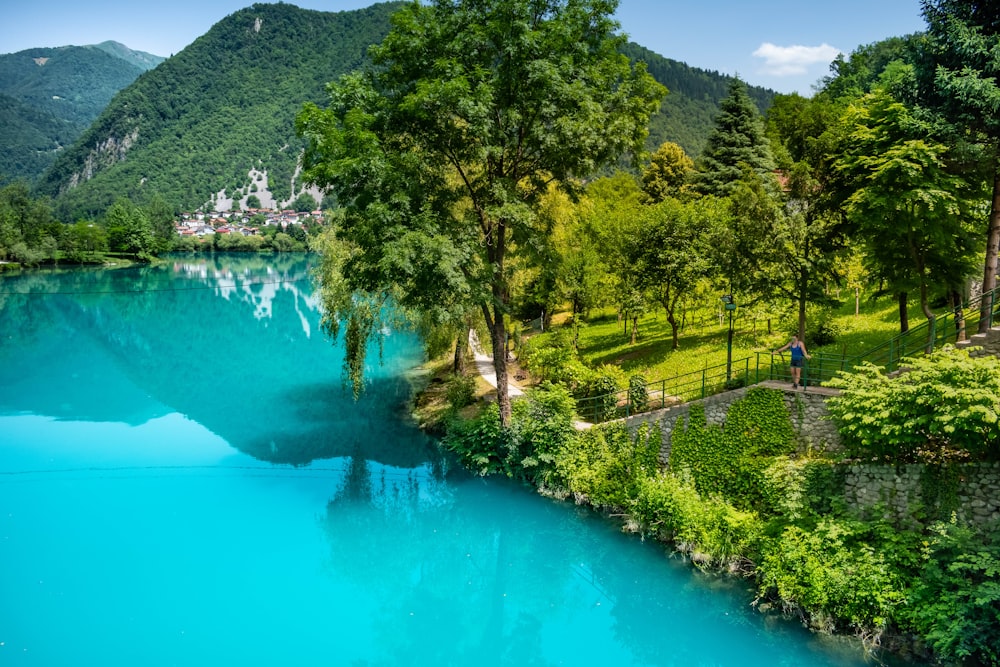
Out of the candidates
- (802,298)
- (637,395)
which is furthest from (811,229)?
(637,395)

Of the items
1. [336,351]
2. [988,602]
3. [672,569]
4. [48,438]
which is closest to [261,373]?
[336,351]

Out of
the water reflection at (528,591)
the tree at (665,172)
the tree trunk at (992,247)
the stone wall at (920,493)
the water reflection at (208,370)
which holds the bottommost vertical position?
the water reflection at (528,591)

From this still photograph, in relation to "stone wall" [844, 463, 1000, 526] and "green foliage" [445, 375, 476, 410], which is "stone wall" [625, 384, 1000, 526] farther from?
"green foliage" [445, 375, 476, 410]

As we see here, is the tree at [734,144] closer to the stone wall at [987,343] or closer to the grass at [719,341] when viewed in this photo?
the grass at [719,341]

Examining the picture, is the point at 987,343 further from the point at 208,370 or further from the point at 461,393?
the point at 208,370

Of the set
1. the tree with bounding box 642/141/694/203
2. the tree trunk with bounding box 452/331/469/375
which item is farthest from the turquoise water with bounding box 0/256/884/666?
the tree with bounding box 642/141/694/203

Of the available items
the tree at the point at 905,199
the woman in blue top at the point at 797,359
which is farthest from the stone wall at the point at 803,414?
the tree at the point at 905,199
